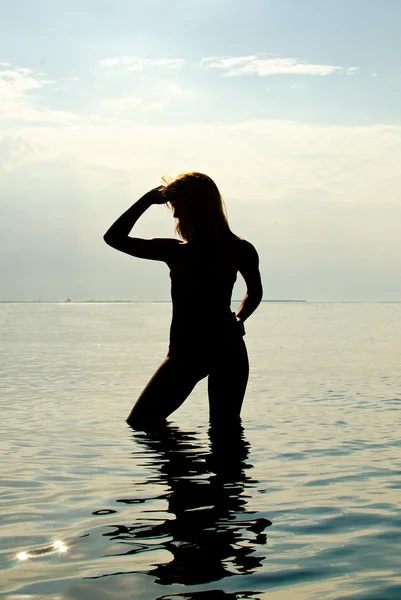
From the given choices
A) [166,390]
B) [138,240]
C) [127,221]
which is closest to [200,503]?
[166,390]

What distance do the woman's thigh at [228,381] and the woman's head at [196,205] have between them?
112cm

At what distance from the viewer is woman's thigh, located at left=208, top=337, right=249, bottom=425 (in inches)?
316

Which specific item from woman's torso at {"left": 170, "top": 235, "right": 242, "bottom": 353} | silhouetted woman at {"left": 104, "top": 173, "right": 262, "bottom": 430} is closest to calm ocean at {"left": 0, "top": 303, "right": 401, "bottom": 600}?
silhouetted woman at {"left": 104, "top": 173, "right": 262, "bottom": 430}

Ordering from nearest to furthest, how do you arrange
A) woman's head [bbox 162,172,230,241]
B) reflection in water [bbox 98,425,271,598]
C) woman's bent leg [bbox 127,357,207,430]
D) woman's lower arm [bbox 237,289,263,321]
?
1. reflection in water [bbox 98,425,271,598]
2. woman's head [bbox 162,172,230,241]
3. woman's bent leg [bbox 127,357,207,430]
4. woman's lower arm [bbox 237,289,263,321]

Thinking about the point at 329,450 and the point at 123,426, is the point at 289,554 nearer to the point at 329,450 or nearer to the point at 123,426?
the point at 329,450

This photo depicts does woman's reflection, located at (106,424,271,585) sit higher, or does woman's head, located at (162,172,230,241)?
woman's head, located at (162,172,230,241)

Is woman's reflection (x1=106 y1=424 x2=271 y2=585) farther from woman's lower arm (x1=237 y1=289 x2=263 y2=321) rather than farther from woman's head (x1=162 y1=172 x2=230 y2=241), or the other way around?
woman's head (x1=162 y1=172 x2=230 y2=241)

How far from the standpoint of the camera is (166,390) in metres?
8.30

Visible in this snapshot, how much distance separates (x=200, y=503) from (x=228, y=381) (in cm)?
198

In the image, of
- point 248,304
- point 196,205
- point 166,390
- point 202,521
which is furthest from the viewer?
point 248,304

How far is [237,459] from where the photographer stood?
823cm

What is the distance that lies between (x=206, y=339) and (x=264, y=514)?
2.47 meters

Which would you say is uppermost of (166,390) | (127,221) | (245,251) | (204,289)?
(127,221)

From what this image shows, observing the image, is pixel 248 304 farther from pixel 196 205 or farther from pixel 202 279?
pixel 196 205
